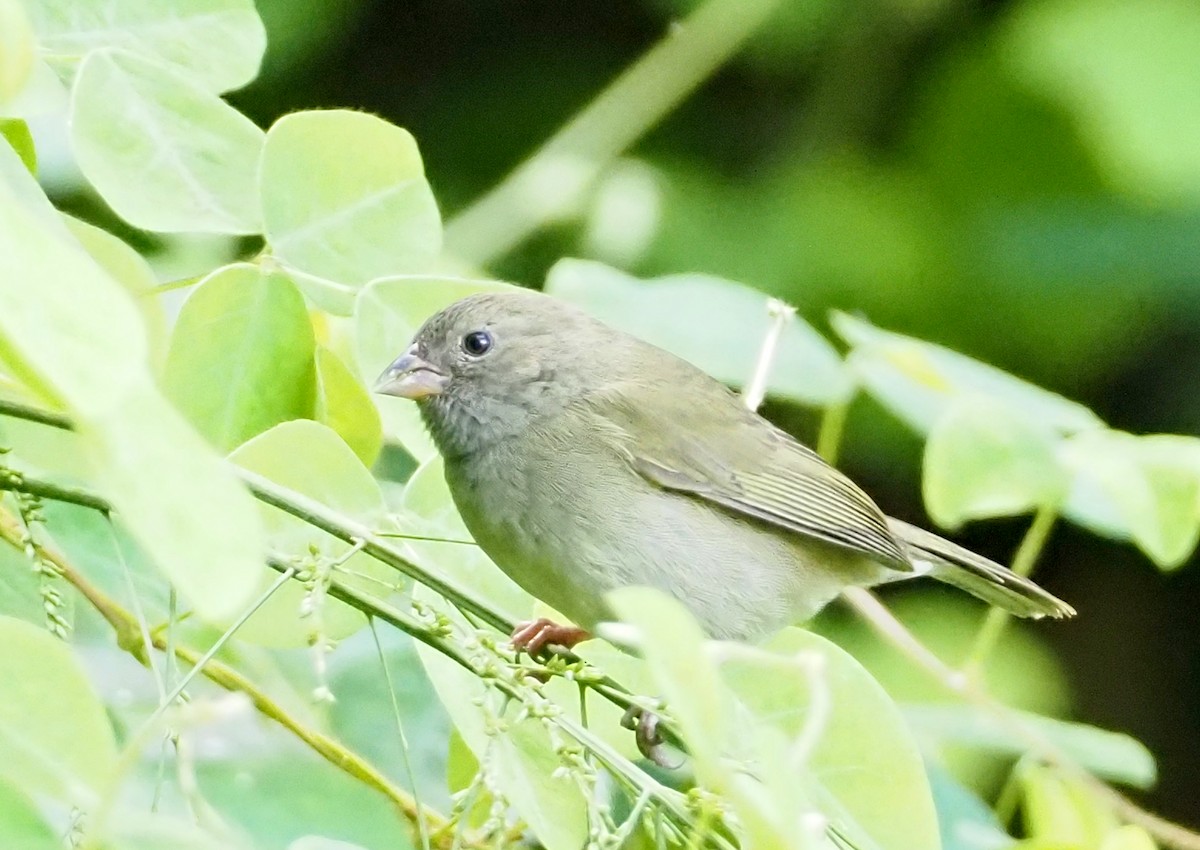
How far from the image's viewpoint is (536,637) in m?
1.95

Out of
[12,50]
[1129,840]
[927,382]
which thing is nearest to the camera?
[12,50]

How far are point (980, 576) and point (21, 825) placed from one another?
2159mm

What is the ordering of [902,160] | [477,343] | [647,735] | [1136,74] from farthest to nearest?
Result: 1. [902,160]
2. [1136,74]
3. [477,343]
4. [647,735]

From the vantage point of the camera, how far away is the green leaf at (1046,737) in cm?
212

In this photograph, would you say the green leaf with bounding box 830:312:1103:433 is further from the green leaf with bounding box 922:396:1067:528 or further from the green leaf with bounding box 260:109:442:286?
the green leaf with bounding box 260:109:442:286

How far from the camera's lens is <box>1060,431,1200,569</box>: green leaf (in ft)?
5.92

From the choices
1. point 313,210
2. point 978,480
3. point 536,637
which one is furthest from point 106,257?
point 978,480

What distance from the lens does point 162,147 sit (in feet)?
4.55

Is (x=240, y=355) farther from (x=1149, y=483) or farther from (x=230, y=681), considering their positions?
(x=1149, y=483)

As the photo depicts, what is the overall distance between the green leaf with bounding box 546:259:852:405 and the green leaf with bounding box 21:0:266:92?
63 centimetres

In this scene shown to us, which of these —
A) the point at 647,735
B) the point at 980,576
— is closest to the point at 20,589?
the point at 647,735

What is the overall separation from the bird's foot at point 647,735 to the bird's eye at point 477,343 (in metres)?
0.74

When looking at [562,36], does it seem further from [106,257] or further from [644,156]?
[106,257]

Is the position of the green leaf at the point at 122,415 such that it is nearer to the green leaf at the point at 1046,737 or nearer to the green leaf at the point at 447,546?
the green leaf at the point at 447,546
